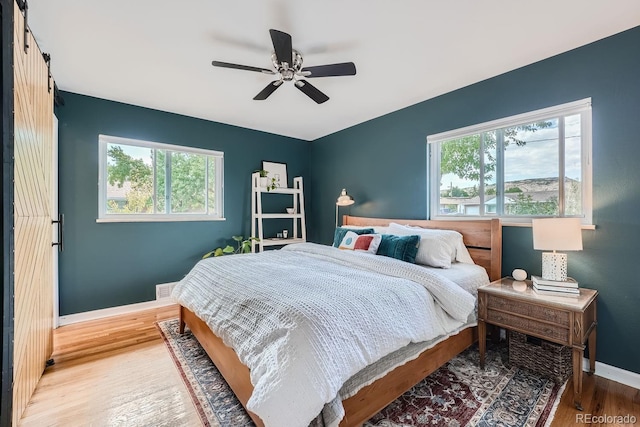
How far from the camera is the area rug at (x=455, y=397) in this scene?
1570 millimetres

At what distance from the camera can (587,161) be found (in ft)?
A: 7.02

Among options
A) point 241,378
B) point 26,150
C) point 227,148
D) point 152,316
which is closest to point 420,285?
point 241,378

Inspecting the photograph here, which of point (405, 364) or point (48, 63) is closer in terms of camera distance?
point (405, 364)

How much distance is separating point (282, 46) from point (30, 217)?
190 cm

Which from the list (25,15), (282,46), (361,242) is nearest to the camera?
(25,15)

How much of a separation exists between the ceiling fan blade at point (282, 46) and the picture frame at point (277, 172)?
8.39 ft

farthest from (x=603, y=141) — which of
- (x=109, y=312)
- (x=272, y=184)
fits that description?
(x=109, y=312)

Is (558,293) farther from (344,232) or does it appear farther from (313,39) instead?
(313,39)

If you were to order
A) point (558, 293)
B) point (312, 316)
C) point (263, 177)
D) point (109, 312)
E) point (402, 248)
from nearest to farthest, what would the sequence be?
point (312, 316)
point (558, 293)
point (402, 248)
point (109, 312)
point (263, 177)

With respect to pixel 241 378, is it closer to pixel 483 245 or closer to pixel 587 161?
pixel 483 245

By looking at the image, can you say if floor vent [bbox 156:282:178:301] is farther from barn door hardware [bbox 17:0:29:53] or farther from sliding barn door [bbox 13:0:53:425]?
barn door hardware [bbox 17:0:29:53]

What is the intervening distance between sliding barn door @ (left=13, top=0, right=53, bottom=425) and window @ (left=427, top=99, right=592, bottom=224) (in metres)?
3.35

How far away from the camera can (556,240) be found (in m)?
1.93

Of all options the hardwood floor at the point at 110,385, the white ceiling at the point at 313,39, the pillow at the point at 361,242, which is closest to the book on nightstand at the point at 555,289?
the pillow at the point at 361,242
